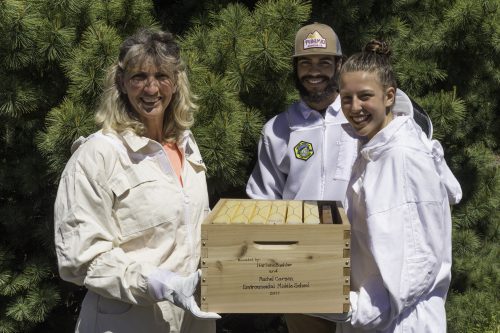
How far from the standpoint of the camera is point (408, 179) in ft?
6.48

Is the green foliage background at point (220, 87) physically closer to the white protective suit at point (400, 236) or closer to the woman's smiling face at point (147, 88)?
the woman's smiling face at point (147, 88)

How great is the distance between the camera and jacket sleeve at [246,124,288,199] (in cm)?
314

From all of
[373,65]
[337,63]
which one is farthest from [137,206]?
[337,63]

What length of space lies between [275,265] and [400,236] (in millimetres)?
387

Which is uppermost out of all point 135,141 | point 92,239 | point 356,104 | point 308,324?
point 356,104

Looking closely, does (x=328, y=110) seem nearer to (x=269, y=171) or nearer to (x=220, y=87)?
(x=269, y=171)

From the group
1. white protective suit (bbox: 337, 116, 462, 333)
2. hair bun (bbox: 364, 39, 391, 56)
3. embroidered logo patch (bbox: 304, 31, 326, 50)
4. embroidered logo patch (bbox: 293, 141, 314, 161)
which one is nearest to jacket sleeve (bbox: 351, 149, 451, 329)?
white protective suit (bbox: 337, 116, 462, 333)

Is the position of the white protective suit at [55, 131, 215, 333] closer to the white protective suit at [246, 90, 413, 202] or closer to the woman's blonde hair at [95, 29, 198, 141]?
the woman's blonde hair at [95, 29, 198, 141]

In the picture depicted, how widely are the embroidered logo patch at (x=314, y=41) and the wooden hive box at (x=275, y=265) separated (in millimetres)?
1230

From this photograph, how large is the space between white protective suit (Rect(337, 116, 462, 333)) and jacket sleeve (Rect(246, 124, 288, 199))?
1.04 metres

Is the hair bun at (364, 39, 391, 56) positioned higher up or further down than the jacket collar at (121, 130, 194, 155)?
higher up

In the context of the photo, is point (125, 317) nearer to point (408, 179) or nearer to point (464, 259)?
point (408, 179)

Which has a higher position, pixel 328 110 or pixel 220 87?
pixel 220 87

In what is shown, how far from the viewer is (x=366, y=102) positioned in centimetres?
213
